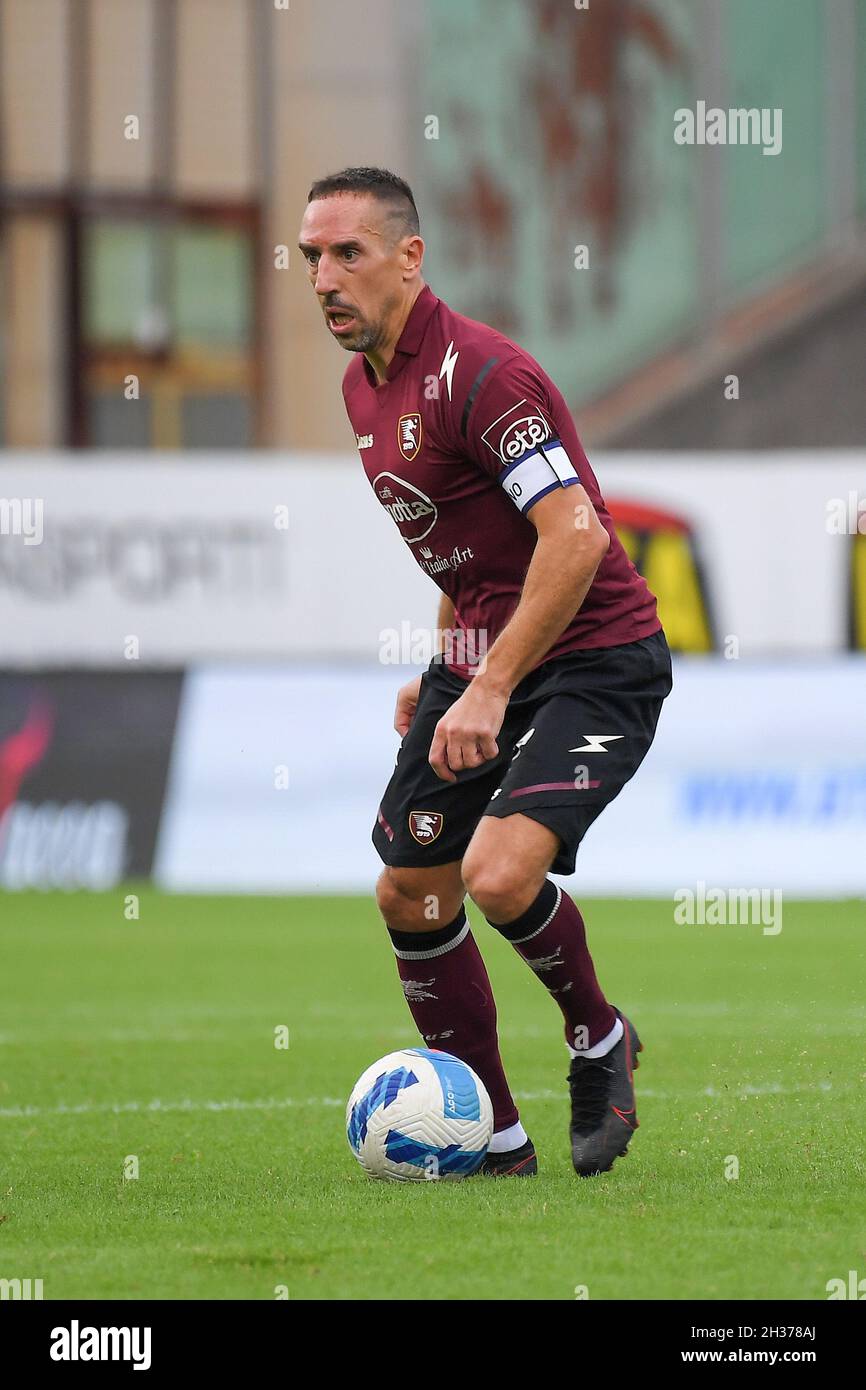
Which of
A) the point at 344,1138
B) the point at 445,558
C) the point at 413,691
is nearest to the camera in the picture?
the point at 445,558

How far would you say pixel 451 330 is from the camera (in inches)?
191

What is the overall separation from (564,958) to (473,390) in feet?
4.42

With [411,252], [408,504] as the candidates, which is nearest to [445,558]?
[408,504]

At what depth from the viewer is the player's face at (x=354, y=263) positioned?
479 cm

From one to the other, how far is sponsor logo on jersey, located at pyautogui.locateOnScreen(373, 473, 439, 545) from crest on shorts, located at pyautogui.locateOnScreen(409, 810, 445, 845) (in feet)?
2.16

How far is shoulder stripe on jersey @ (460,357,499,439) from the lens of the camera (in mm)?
4680

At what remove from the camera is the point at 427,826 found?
16.4 ft

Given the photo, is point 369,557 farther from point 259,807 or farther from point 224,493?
point 259,807

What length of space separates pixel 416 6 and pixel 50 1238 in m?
20.0

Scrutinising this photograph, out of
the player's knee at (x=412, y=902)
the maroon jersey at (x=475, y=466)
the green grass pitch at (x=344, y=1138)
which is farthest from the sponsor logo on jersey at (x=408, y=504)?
the green grass pitch at (x=344, y=1138)
